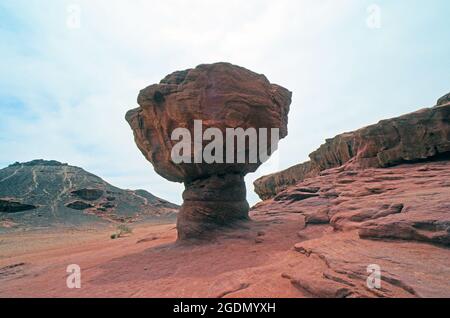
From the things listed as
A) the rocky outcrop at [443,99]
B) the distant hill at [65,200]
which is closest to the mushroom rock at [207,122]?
the rocky outcrop at [443,99]

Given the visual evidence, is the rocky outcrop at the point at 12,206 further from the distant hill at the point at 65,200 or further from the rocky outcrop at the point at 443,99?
the rocky outcrop at the point at 443,99

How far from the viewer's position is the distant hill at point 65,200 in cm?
4241

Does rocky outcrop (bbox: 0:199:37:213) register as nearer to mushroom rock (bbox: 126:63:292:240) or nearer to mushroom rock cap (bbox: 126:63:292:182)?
mushroom rock (bbox: 126:63:292:240)

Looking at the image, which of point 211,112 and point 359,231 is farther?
point 211,112

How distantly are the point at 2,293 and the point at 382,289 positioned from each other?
30.5 feet

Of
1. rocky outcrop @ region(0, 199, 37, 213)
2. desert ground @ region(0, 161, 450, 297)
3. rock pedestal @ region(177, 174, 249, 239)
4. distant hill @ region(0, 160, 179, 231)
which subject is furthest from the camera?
rocky outcrop @ region(0, 199, 37, 213)

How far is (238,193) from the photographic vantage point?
1330cm

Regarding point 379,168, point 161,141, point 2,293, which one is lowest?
point 2,293

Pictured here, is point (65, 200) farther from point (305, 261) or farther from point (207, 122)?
point (305, 261)

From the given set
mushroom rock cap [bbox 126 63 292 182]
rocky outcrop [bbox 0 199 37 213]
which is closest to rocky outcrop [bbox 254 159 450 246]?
mushroom rock cap [bbox 126 63 292 182]

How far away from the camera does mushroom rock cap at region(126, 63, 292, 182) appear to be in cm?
1130

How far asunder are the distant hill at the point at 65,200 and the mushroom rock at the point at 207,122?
34222 mm
